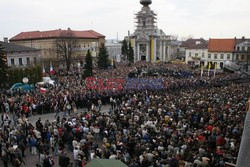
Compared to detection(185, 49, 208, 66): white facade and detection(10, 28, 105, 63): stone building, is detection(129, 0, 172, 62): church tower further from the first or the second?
detection(10, 28, 105, 63): stone building

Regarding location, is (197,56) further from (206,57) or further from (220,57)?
(220,57)

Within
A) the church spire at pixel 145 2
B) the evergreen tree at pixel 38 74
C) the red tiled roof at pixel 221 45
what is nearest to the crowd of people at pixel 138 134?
the evergreen tree at pixel 38 74

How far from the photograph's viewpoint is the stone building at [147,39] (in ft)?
265

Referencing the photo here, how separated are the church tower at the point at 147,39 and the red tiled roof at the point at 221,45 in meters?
16.7

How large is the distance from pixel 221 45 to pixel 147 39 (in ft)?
A: 72.1

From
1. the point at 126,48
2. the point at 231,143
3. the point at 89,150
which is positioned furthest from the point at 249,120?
the point at 126,48

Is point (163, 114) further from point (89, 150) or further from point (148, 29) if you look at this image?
point (148, 29)

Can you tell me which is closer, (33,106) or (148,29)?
(33,106)

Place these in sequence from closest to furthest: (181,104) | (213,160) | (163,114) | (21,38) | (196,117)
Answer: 1. (213,160)
2. (196,117)
3. (163,114)
4. (181,104)
5. (21,38)

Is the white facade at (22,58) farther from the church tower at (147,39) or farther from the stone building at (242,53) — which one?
the stone building at (242,53)

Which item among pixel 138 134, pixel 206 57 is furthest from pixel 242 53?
pixel 138 134

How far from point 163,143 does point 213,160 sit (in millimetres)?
2586

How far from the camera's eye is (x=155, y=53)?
8100cm

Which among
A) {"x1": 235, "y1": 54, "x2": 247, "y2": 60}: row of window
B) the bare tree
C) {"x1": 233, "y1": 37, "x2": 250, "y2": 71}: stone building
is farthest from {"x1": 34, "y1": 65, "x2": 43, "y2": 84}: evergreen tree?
{"x1": 235, "y1": 54, "x2": 247, "y2": 60}: row of window
